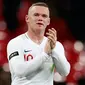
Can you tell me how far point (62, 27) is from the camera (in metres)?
6.59

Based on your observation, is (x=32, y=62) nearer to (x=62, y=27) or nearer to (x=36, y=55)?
(x=36, y=55)

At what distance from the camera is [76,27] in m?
6.71

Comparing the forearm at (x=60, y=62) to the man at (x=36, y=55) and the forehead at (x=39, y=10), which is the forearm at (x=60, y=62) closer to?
the man at (x=36, y=55)

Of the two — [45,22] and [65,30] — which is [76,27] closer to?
[65,30]

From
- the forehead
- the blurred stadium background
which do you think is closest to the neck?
the forehead

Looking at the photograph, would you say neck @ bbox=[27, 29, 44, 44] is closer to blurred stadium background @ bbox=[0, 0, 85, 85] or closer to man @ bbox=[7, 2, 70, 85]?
man @ bbox=[7, 2, 70, 85]

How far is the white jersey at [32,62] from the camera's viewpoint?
9.62ft

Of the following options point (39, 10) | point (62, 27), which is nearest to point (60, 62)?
point (39, 10)

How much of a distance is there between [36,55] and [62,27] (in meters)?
3.55

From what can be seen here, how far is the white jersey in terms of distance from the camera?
2.93 m

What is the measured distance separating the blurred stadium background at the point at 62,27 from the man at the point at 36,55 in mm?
2633

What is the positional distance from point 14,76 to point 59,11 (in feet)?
12.7

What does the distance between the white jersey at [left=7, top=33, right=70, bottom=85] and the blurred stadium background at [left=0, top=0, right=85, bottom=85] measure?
2.64 m

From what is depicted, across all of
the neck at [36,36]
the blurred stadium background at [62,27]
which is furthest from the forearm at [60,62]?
the blurred stadium background at [62,27]
